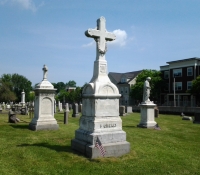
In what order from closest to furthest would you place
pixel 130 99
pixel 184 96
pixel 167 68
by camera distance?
pixel 184 96, pixel 167 68, pixel 130 99

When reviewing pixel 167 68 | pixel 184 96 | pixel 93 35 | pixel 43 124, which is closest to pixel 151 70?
pixel 167 68

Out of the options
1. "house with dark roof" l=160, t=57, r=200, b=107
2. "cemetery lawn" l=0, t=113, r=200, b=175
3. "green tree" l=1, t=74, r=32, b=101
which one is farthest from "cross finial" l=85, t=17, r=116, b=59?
"green tree" l=1, t=74, r=32, b=101

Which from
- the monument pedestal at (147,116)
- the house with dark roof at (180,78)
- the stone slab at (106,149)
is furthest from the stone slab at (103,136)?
the house with dark roof at (180,78)

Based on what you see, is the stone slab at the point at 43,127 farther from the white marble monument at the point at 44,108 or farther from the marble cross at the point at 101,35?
the marble cross at the point at 101,35

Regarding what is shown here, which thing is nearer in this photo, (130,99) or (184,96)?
(184,96)

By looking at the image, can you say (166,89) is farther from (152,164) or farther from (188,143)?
(152,164)

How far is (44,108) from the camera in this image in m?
13.4

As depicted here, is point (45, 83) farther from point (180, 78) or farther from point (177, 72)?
point (177, 72)

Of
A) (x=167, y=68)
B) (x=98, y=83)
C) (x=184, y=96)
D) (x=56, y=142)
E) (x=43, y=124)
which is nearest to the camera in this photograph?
(x=98, y=83)

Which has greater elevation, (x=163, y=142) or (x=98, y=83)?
(x=98, y=83)

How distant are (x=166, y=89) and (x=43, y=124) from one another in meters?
46.2

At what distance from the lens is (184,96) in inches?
2002

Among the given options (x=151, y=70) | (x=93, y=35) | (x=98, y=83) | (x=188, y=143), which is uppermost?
(x=151, y=70)

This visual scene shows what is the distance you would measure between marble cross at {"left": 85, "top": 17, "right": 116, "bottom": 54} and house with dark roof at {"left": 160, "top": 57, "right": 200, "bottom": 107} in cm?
3989
